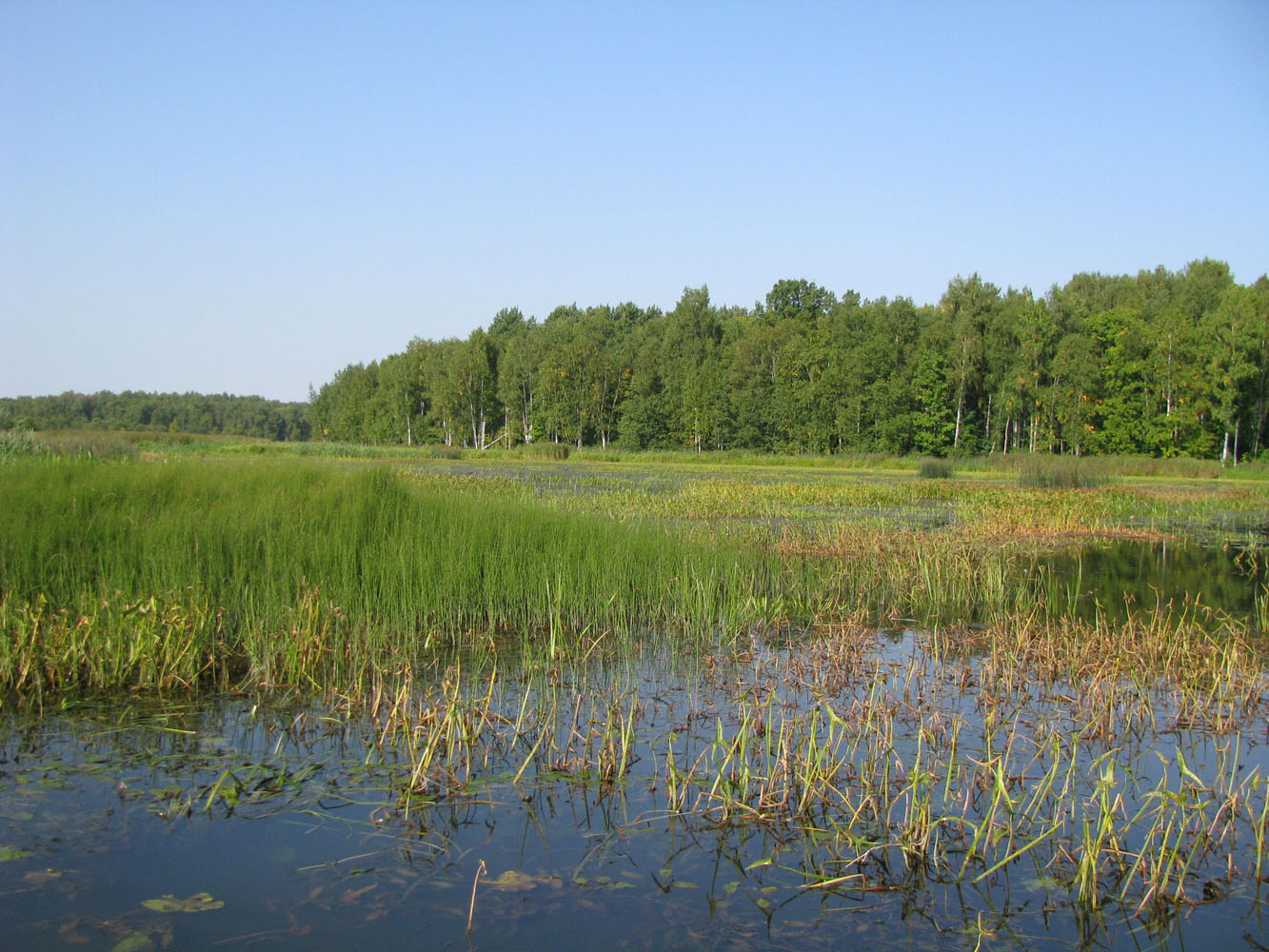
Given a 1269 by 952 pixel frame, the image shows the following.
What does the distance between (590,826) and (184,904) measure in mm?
1769

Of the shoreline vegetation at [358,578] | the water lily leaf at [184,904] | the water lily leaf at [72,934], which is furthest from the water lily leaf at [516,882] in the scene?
the shoreline vegetation at [358,578]

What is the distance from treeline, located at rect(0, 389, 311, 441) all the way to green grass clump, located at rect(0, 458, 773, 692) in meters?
78.0

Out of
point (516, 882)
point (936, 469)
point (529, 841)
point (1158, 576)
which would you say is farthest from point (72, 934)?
point (936, 469)

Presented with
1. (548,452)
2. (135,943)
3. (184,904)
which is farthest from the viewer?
(548,452)

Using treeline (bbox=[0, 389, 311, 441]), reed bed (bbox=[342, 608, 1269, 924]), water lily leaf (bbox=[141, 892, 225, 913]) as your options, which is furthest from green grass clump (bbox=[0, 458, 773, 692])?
treeline (bbox=[0, 389, 311, 441])

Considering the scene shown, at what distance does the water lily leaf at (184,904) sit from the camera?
137 inches

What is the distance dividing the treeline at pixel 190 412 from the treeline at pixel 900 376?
31.4 meters

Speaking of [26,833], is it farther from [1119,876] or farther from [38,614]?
[1119,876]

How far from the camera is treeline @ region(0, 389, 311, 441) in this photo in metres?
88.1

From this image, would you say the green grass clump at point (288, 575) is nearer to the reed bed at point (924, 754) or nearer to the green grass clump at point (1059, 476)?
the reed bed at point (924, 754)

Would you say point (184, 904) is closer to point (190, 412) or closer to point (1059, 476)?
point (1059, 476)

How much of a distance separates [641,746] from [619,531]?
16.3ft

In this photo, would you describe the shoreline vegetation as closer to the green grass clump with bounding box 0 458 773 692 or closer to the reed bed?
the green grass clump with bounding box 0 458 773 692

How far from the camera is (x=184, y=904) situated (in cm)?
352
